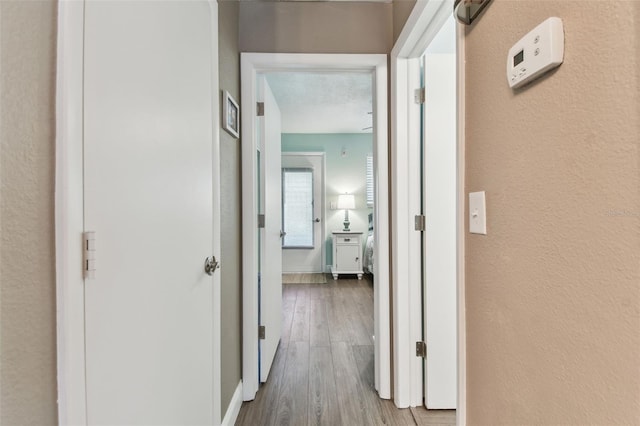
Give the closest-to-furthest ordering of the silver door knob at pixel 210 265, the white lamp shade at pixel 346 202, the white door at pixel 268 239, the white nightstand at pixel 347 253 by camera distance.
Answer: the silver door knob at pixel 210 265
the white door at pixel 268 239
the white nightstand at pixel 347 253
the white lamp shade at pixel 346 202

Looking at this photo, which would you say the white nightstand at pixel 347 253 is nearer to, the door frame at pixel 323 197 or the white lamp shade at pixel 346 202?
the door frame at pixel 323 197

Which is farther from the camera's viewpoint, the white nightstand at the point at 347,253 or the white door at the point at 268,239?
the white nightstand at the point at 347,253

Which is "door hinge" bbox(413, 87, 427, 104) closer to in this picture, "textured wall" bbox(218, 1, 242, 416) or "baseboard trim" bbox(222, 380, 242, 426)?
"textured wall" bbox(218, 1, 242, 416)

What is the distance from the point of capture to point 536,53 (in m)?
0.60

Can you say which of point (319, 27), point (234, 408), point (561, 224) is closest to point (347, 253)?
point (234, 408)

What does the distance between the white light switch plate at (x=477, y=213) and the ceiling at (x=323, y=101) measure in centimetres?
196

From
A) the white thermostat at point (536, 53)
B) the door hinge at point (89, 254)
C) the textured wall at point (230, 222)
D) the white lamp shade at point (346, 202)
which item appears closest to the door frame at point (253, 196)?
the textured wall at point (230, 222)

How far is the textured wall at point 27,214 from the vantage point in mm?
447

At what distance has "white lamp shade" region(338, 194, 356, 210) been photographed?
5238 millimetres

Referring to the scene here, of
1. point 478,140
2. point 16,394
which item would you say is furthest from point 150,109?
point 478,140

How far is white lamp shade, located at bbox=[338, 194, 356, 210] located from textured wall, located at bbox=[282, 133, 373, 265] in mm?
138

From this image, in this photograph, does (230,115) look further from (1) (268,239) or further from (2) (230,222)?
(1) (268,239)

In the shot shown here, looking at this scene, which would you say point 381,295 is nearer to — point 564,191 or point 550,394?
point 550,394

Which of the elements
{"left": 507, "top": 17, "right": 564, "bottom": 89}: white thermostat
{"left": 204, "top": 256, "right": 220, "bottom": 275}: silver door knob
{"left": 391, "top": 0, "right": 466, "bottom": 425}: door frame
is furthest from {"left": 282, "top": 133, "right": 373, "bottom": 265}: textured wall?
{"left": 507, "top": 17, "right": 564, "bottom": 89}: white thermostat
